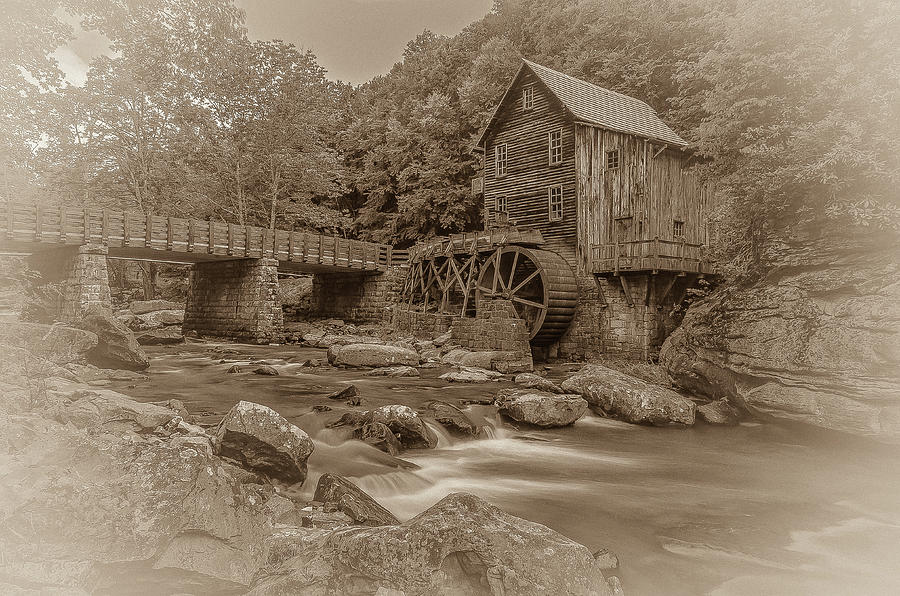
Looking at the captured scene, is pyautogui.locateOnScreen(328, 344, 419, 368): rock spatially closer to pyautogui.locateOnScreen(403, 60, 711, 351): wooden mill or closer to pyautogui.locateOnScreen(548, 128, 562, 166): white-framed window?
pyautogui.locateOnScreen(403, 60, 711, 351): wooden mill

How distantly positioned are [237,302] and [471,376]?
14672 millimetres

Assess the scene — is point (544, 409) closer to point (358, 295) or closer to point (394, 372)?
point (394, 372)

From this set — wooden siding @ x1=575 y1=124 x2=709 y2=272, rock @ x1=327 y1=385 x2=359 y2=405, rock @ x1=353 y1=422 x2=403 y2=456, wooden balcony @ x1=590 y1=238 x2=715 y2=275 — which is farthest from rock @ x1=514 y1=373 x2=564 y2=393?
wooden siding @ x1=575 y1=124 x2=709 y2=272

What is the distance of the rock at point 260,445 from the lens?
16.7 ft

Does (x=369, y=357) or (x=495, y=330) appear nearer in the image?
(x=369, y=357)

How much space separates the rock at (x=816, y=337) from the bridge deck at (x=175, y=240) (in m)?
18.8

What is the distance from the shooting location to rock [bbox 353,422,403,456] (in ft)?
22.4

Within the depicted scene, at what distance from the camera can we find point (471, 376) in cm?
1339

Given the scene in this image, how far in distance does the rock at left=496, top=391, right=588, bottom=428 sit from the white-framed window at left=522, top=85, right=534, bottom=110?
14.6 m

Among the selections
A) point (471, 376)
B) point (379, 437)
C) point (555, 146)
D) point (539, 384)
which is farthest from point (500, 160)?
point (379, 437)

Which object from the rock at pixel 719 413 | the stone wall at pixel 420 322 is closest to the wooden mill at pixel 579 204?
the stone wall at pixel 420 322

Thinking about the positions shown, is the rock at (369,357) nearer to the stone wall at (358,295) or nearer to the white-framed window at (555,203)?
the white-framed window at (555,203)

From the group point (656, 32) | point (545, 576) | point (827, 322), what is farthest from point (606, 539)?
point (656, 32)

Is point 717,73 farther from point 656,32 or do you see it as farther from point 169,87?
point 169,87
